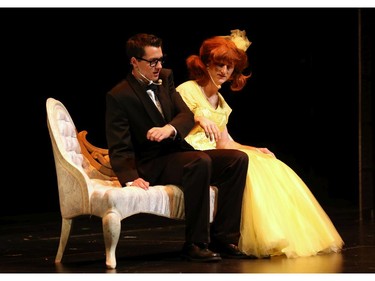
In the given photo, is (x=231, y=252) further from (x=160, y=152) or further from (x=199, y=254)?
(x=160, y=152)

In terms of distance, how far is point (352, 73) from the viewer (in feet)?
24.8

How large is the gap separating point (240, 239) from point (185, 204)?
14.5 inches

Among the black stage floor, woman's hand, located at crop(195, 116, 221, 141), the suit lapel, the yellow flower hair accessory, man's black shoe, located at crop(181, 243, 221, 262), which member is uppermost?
the yellow flower hair accessory

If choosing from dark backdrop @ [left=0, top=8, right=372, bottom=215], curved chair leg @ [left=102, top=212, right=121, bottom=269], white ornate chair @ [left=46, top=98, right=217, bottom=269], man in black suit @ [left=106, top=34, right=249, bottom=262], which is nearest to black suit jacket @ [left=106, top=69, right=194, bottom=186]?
man in black suit @ [left=106, top=34, right=249, bottom=262]

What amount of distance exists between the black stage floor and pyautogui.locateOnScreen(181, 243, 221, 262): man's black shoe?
0.04m

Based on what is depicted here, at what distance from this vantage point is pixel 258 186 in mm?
4332

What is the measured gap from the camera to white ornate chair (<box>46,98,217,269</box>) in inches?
151

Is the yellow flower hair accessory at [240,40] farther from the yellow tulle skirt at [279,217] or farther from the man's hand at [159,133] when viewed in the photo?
the man's hand at [159,133]

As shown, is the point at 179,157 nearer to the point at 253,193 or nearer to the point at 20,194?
the point at 253,193

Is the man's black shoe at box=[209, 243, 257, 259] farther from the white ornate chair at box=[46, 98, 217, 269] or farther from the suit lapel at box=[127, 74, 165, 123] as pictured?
the suit lapel at box=[127, 74, 165, 123]

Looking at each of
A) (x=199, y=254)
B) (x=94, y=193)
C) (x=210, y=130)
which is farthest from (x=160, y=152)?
(x=199, y=254)

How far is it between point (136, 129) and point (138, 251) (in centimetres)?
72

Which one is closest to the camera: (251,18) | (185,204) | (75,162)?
(185,204)

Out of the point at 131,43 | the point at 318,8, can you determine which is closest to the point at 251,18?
the point at 318,8
